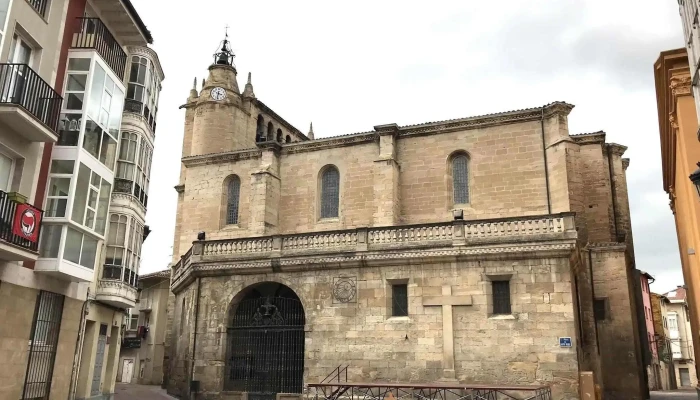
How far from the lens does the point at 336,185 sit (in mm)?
26516

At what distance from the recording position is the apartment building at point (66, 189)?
1177cm

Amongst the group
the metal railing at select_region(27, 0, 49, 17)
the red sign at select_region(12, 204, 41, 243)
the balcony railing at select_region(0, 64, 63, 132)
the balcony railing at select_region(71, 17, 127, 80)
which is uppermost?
the balcony railing at select_region(71, 17, 127, 80)

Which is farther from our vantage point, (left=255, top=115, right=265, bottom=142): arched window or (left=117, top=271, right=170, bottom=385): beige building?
(left=117, top=271, right=170, bottom=385): beige building

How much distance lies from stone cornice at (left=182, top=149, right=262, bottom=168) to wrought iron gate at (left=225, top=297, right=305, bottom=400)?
964cm

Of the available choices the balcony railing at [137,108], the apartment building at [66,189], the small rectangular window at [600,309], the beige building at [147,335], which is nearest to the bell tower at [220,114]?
the beige building at [147,335]

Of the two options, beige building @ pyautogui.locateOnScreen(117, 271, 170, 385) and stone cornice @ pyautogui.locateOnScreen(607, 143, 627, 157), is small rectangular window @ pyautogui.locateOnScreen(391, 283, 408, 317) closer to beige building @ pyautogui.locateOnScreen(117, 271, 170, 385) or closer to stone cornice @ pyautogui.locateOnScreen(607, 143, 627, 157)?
stone cornice @ pyautogui.locateOnScreen(607, 143, 627, 157)

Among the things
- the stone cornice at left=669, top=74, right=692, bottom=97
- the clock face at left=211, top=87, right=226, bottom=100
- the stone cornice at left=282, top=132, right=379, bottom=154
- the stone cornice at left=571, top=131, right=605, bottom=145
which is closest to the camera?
the stone cornice at left=669, top=74, right=692, bottom=97

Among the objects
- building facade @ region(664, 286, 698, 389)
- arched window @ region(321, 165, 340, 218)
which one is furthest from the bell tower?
building facade @ region(664, 286, 698, 389)

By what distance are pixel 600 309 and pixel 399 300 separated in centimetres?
885

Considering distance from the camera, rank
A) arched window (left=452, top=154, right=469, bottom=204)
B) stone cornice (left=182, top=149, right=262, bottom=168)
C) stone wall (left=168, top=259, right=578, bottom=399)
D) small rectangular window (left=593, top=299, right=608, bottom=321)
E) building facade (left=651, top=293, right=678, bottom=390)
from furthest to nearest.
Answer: building facade (left=651, top=293, right=678, bottom=390) → stone cornice (left=182, top=149, right=262, bottom=168) → arched window (left=452, top=154, right=469, bottom=204) → small rectangular window (left=593, top=299, right=608, bottom=321) → stone wall (left=168, top=259, right=578, bottom=399)

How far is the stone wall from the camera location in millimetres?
16734

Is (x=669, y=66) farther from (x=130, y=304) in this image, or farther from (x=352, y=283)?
(x=130, y=304)

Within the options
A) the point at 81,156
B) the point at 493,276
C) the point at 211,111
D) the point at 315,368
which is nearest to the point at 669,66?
the point at 493,276

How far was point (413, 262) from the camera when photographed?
1866cm
